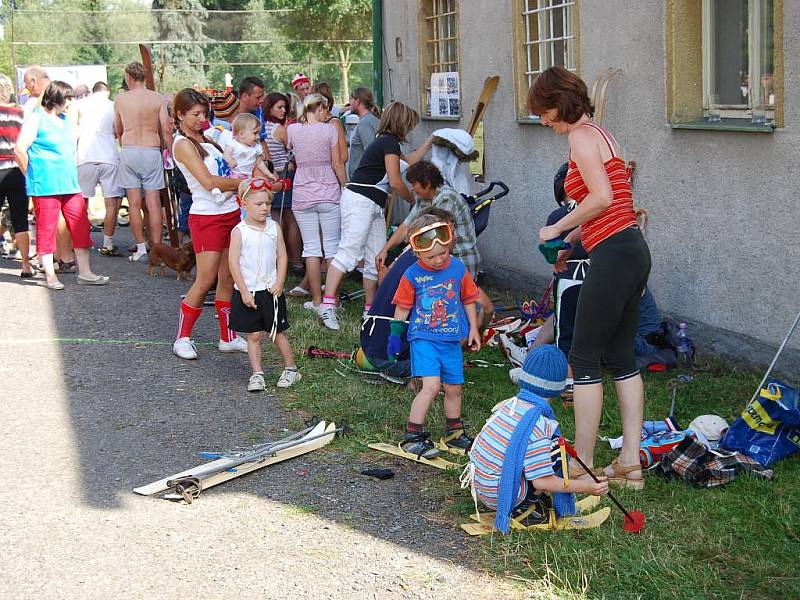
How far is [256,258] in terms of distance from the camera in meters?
6.76

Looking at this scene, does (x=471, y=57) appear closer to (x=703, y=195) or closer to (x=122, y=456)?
(x=703, y=195)

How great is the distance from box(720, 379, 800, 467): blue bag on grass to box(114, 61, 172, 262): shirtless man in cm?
759

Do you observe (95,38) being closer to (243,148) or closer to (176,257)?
(176,257)

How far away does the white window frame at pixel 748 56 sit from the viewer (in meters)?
6.79

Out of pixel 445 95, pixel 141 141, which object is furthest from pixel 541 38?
pixel 141 141

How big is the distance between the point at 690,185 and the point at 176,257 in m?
5.59

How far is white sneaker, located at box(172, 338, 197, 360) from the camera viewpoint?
769cm

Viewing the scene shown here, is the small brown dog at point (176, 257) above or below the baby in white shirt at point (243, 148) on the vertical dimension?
below

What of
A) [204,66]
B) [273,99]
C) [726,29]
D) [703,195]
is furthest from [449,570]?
[204,66]

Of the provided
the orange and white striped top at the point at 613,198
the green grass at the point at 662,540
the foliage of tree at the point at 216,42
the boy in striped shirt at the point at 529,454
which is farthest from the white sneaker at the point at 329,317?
the foliage of tree at the point at 216,42

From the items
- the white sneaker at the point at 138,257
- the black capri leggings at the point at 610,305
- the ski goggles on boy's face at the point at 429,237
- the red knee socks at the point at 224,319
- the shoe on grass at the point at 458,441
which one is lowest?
the shoe on grass at the point at 458,441

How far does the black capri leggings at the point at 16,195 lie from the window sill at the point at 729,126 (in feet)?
21.7

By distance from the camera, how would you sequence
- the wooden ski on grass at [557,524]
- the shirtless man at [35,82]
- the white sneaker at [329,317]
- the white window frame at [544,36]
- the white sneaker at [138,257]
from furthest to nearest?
the white sneaker at [138,257] → the shirtless man at [35,82] → the white window frame at [544,36] → the white sneaker at [329,317] → the wooden ski on grass at [557,524]

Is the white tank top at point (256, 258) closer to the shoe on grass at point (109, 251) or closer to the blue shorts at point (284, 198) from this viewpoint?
the blue shorts at point (284, 198)
